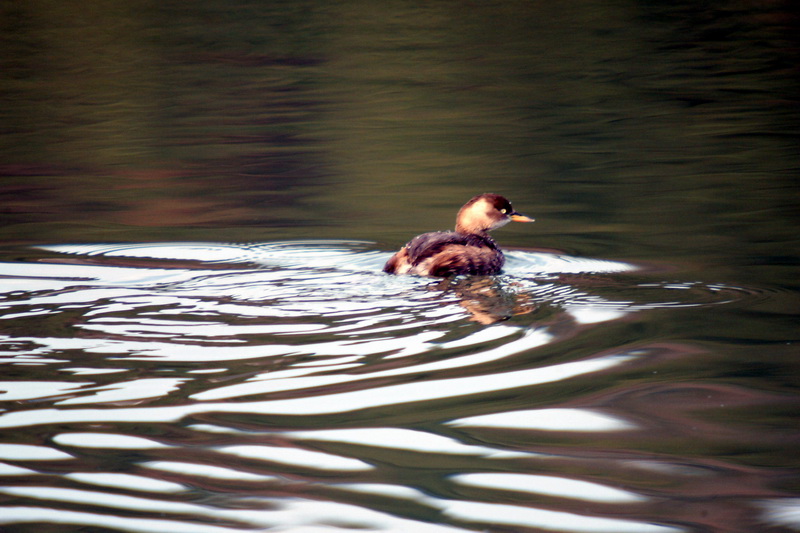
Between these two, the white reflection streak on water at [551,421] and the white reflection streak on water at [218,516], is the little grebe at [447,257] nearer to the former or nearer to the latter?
the white reflection streak on water at [551,421]

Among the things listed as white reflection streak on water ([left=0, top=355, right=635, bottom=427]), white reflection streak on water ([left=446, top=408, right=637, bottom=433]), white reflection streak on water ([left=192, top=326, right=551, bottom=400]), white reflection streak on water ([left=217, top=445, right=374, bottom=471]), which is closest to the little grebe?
white reflection streak on water ([left=192, top=326, right=551, bottom=400])

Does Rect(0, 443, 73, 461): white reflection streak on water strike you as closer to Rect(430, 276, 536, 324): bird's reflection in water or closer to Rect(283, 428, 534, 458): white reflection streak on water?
Rect(283, 428, 534, 458): white reflection streak on water

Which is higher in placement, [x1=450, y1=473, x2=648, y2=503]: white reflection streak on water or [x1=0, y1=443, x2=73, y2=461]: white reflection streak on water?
[x1=0, y1=443, x2=73, y2=461]: white reflection streak on water

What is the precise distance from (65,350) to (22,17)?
37.8 meters

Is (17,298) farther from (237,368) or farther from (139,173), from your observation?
(139,173)

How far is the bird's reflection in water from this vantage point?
6.57 meters

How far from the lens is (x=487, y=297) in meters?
7.10

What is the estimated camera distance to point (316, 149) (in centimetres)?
1474

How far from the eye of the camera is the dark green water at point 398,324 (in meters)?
4.20

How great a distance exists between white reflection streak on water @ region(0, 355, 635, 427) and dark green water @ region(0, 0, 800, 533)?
2cm

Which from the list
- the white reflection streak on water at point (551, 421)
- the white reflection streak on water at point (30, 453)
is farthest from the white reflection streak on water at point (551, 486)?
the white reflection streak on water at point (30, 453)

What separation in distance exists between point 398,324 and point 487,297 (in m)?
1.03

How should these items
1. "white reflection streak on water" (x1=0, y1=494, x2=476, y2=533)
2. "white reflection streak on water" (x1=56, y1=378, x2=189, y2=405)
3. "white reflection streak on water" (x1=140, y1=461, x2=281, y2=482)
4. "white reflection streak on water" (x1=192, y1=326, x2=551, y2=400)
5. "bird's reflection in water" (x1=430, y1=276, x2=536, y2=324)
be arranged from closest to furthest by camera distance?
"white reflection streak on water" (x1=0, y1=494, x2=476, y2=533) < "white reflection streak on water" (x1=140, y1=461, x2=281, y2=482) < "white reflection streak on water" (x1=56, y1=378, x2=189, y2=405) < "white reflection streak on water" (x1=192, y1=326, x2=551, y2=400) < "bird's reflection in water" (x1=430, y1=276, x2=536, y2=324)

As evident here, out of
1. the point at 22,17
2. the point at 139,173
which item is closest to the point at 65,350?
the point at 139,173
